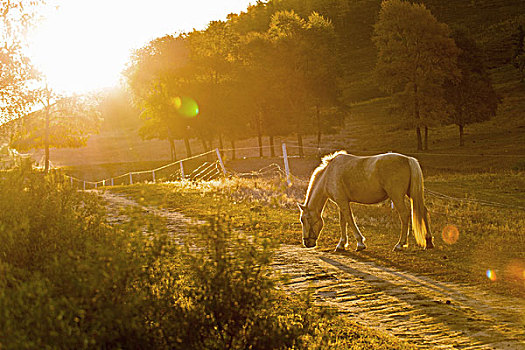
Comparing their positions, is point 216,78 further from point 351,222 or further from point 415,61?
point 351,222

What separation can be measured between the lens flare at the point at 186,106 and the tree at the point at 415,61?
18.1 metres

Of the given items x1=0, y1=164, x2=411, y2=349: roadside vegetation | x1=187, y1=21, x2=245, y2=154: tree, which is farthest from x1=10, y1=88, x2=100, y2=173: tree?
x1=0, y1=164, x2=411, y2=349: roadside vegetation

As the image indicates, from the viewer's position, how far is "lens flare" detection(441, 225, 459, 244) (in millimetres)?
10688

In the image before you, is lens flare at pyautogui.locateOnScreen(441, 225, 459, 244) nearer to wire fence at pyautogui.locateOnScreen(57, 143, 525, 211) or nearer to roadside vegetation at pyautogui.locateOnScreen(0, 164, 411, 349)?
wire fence at pyautogui.locateOnScreen(57, 143, 525, 211)

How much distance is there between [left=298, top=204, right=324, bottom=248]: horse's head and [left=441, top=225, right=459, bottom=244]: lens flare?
2792 millimetres

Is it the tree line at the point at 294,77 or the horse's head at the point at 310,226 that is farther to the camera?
the tree line at the point at 294,77

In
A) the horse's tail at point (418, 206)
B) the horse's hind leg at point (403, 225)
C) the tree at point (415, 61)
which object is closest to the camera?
the horse's tail at point (418, 206)

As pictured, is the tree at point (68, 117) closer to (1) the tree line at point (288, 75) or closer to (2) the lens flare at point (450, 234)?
(1) the tree line at point (288, 75)

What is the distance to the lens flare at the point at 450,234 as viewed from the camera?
10688 millimetres

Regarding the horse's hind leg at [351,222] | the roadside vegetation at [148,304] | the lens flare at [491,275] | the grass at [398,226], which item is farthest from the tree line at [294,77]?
the roadside vegetation at [148,304]

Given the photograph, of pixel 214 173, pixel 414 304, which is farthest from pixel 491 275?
pixel 214 173

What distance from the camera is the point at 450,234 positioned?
1139 cm

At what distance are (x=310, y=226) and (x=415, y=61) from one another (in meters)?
38.8

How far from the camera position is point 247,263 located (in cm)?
426
